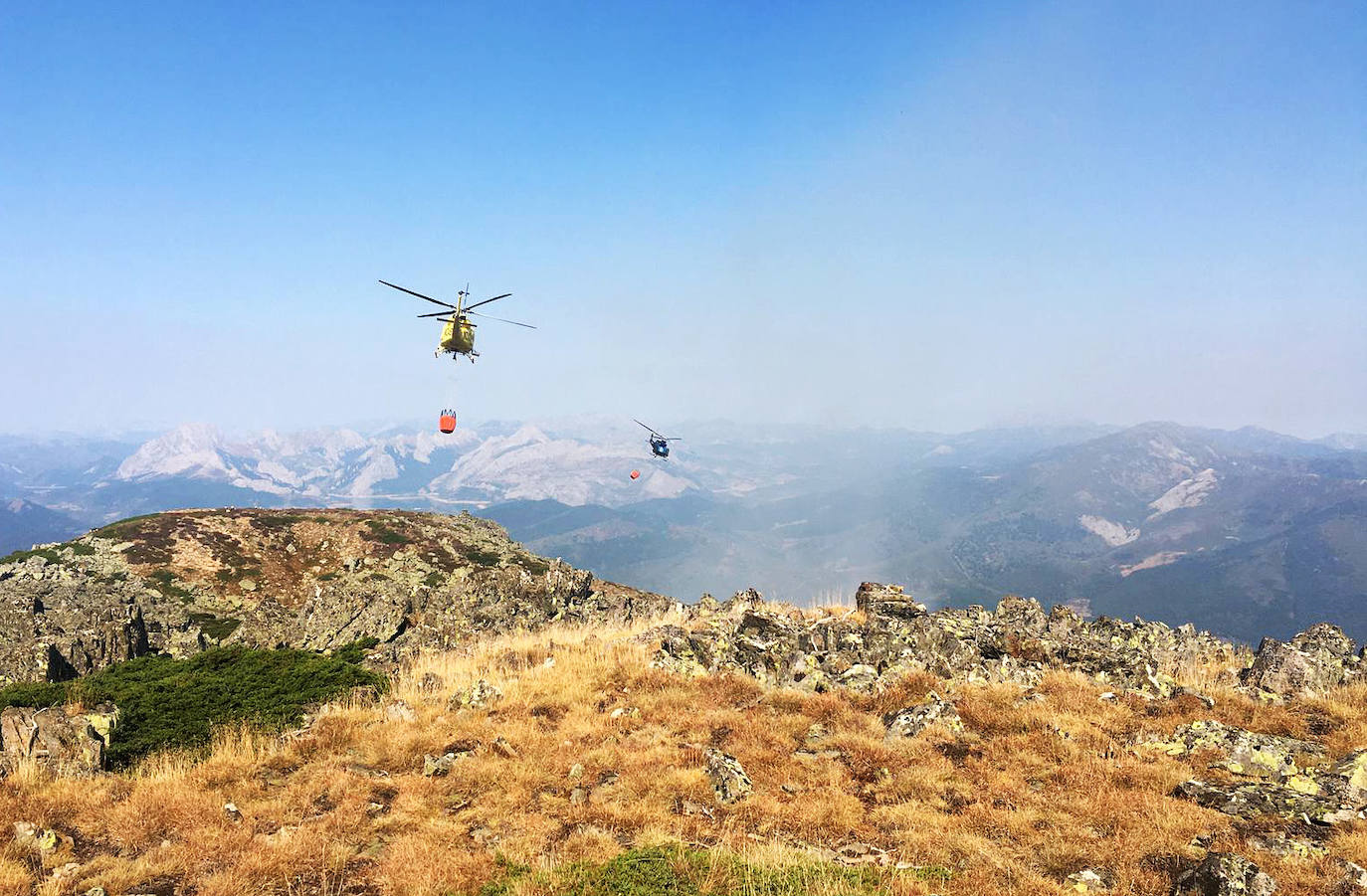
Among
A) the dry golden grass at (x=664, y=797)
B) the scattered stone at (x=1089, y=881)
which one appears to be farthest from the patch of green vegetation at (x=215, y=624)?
the scattered stone at (x=1089, y=881)

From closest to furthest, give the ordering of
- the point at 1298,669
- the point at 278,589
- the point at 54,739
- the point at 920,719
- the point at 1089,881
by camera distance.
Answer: the point at 1089,881
the point at 54,739
the point at 920,719
the point at 1298,669
the point at 278,589

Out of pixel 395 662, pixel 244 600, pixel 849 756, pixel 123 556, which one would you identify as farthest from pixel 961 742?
pixel 123 556

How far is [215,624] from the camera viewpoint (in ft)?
186

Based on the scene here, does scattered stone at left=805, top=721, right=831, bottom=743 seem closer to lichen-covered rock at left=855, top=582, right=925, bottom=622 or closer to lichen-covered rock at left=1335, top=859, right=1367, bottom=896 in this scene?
lichen-covered rock at left=1335, top=859, right=1367, bottom=896

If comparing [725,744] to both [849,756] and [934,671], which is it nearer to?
[849,756]

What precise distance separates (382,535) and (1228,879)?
93.4m

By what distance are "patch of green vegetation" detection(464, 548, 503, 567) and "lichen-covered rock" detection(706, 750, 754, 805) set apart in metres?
74.8

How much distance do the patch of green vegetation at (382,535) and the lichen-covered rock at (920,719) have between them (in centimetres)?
8327

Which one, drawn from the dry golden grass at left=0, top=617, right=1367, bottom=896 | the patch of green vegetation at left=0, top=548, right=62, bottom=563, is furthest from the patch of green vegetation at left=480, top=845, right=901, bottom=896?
the patch of green vegetation at left=0, top=548, right=62, bottom=563

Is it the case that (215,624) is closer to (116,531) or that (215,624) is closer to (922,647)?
(116,531)

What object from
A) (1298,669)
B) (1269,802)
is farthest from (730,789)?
(1298,669)

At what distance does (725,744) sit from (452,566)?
7452cm

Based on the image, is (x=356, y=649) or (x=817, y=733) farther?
(x=356, y=649)

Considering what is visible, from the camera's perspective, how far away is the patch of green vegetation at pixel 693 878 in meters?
8.48
